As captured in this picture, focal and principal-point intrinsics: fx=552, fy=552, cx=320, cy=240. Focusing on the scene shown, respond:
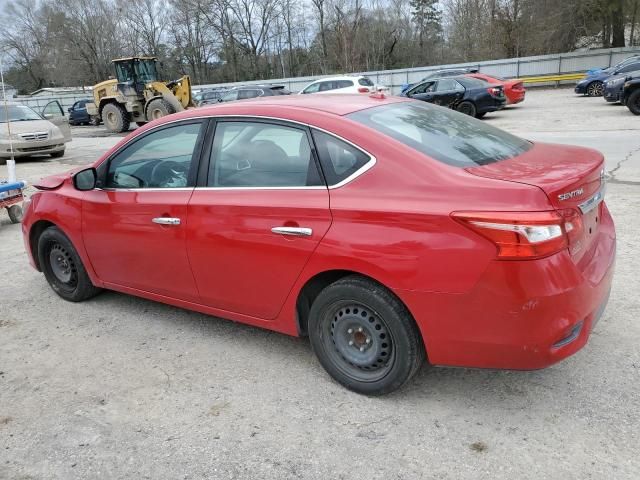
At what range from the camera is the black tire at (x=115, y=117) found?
24.5m

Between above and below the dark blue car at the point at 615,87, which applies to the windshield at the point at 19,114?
above

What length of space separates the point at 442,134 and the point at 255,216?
3.91 feet

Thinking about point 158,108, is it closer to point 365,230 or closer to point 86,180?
point 86,180

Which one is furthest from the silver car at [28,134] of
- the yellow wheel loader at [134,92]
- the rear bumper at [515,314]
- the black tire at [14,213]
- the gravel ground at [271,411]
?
the rear bumper at [515,314]

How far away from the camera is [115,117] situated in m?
24.7

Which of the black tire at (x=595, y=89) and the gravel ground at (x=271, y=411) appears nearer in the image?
the gravel ground at (x=271, y=411)

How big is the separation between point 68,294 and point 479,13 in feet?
159

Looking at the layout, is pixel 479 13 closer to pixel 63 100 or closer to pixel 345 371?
pixel 63 100

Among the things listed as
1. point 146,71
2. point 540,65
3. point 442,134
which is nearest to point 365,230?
point 442,134

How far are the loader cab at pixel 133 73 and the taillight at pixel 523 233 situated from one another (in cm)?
2385

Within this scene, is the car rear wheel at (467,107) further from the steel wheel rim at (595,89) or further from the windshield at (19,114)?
the windshield at (19,114)

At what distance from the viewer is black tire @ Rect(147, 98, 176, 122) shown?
22.3 meters

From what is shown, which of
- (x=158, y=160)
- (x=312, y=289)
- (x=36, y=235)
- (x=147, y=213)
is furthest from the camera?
(x=36, y=235)

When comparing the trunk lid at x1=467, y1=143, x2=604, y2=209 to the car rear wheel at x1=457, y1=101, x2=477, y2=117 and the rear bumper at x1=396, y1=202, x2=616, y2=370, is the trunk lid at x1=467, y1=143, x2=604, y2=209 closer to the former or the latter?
the rear bumper at x1=396, y1=202, x2=616, y2=370
